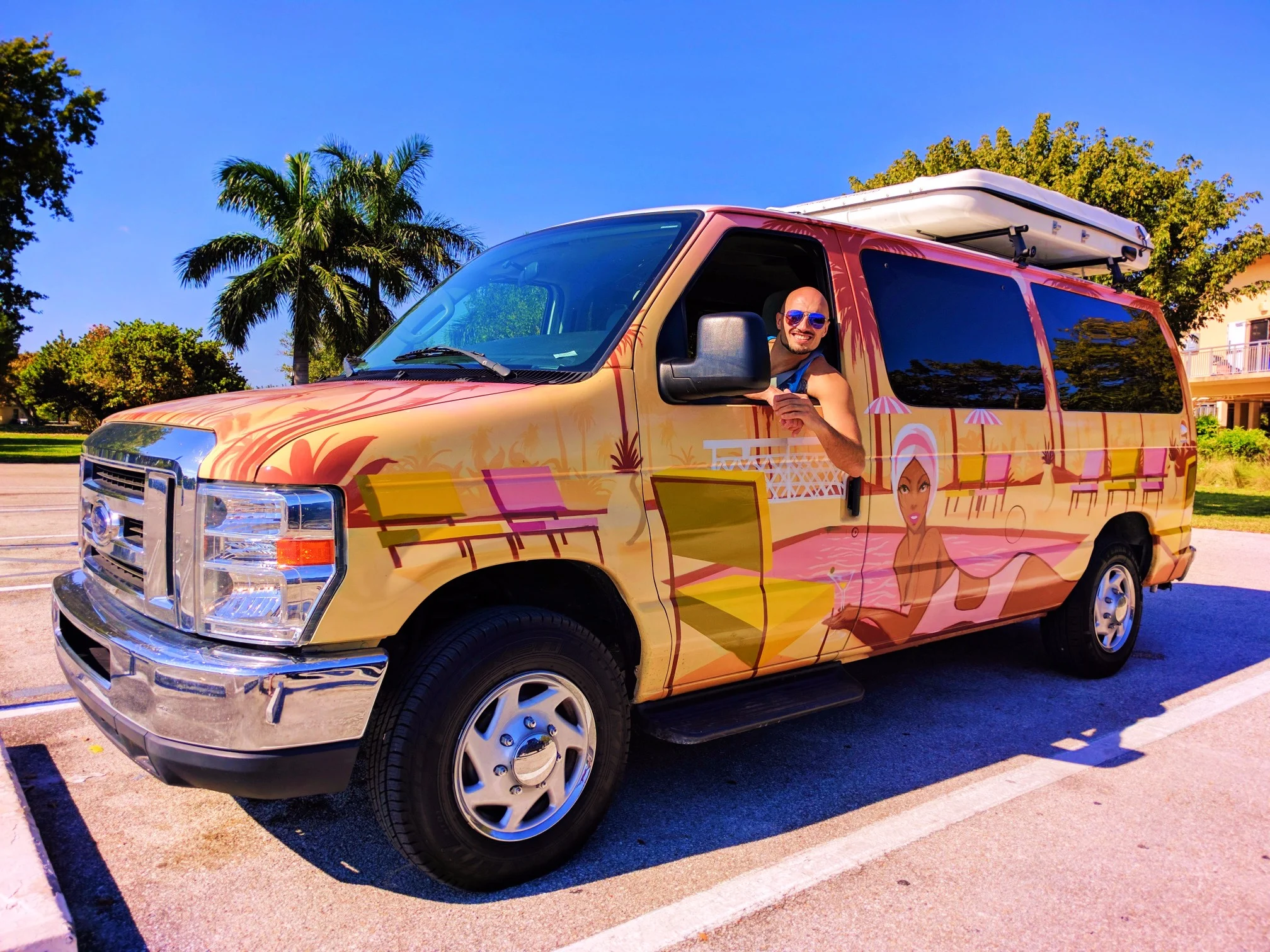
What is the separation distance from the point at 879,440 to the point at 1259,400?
37.5 meters

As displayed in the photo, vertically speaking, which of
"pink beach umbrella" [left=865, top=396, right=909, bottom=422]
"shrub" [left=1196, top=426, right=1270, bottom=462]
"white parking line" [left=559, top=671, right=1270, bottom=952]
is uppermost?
"pink beach umbrella" [left=865, top=396, right=909, bottom=422]

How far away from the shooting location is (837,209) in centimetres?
491

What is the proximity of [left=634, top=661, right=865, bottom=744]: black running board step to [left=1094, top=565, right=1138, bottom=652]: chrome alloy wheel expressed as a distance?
7.67ft

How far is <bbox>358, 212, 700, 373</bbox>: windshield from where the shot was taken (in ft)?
10.7

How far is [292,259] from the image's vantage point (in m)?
27.5

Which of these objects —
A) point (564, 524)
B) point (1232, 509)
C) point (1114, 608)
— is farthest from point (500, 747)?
point (1232, 509)

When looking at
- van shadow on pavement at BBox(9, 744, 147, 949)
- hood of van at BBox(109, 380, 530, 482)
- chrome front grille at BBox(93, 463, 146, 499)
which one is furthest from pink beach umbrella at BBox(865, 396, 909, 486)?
van shadow on pavement at BBox(9, 744, 147, 949)

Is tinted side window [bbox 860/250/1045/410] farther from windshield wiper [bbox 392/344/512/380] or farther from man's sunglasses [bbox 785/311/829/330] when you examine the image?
windshield wiper [bbox 392/344/512/380]

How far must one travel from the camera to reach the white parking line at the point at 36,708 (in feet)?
14.2

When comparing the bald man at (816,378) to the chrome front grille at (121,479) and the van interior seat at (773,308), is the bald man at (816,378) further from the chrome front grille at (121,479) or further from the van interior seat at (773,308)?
the chrome front grille at (121,479)

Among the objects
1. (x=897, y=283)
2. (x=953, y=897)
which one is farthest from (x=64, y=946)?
(x=897, y=283)

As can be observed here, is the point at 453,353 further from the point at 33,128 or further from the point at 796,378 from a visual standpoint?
the point at 33,128

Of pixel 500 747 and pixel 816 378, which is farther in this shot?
pixel 816 378

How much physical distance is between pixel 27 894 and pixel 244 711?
0.79 metres
